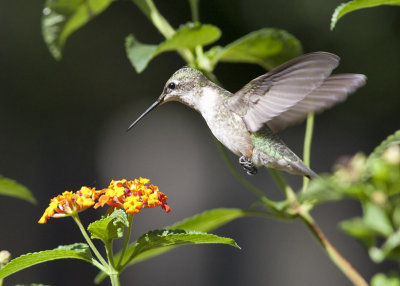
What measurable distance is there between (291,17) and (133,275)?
7.81ft

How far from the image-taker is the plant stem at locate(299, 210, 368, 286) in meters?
1.06

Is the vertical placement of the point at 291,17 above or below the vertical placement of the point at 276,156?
below

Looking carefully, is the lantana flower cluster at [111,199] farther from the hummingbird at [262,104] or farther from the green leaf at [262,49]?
the green leaf at [262,49]

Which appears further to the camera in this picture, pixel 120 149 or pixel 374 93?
pixel 120 149

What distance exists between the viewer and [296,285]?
16.3 feet

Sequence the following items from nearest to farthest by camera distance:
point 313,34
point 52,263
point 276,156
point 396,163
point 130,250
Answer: point 396,163 → point 130,250 → point 276,156 → point 313,34 → point 52,263

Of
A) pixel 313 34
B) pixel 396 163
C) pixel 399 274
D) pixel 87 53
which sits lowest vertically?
pixel 313 34

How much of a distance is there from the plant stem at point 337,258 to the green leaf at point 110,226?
41 cm

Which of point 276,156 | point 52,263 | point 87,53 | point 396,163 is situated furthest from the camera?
point 87,53

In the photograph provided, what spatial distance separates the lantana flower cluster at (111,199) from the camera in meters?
1.09

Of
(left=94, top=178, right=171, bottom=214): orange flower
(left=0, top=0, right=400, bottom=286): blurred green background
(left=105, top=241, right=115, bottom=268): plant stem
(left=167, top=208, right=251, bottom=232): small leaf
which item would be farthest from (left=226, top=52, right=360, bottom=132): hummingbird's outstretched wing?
(left=0, top=0, right=400, bottom=286): blurred green background

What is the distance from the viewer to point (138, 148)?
5395mm

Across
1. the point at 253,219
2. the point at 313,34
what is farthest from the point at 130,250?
the point at 253,219

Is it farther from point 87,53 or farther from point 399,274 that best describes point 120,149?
point 399,274
